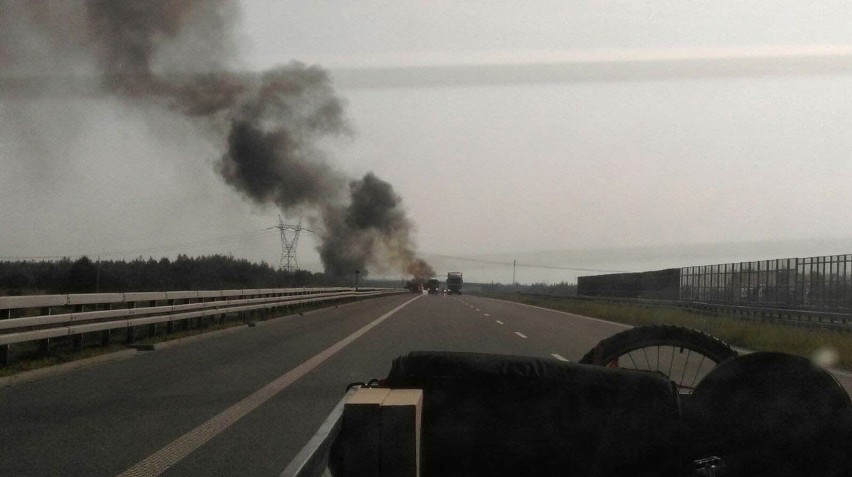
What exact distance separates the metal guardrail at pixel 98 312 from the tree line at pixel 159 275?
19.3m

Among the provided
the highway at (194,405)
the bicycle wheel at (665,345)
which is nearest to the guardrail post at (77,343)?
the highway at (194,405)

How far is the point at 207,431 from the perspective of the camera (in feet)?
26.6

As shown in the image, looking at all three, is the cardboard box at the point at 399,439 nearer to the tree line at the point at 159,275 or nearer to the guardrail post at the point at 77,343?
the guardrail post at the point at 77,343

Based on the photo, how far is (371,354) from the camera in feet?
51.2

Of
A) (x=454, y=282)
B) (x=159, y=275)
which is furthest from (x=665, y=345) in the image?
(x=454, y=282)

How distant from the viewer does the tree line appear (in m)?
46.5

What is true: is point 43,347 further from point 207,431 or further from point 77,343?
point 207,431

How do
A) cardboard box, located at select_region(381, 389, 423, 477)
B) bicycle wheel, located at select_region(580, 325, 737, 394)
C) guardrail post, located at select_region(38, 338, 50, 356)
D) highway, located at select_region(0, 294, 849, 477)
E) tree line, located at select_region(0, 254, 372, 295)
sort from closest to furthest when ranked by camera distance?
1. cardboard box, located at select_region(381, 389, 423, 477)
2. bicycle wheel, located at select_region(580, 325, 737, 394)
3. highway, located at select_region(0, 294, 849, 477)
4. guardrail post, located at select_region(38, 338, 50, 356)
5. tree line, located at select_region(0, 254, 372, 295)

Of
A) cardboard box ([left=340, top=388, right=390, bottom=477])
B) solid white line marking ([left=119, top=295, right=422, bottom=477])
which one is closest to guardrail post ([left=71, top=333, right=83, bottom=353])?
solid white line marking ([left=119, top=295, right=422, bottom=477])

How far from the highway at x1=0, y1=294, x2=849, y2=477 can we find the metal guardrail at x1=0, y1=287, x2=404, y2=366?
2.54ft

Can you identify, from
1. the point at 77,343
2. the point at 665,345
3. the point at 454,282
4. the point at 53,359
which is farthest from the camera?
the point at 454,282

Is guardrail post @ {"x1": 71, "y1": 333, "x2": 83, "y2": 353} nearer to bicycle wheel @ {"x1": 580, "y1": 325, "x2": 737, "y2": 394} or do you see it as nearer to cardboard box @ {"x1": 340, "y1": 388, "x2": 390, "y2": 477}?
bicycle wheel @ {"x1": 580, "y1": 325, "x2": 737, "y2": 394}

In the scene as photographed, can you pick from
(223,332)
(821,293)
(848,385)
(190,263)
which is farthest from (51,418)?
(190,263)

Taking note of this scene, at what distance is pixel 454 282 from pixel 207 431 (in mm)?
110061
